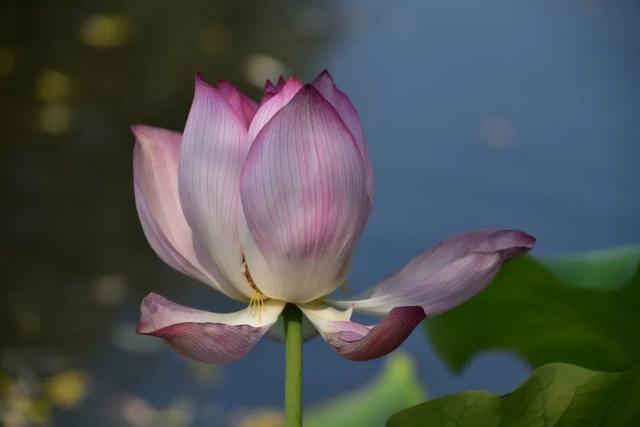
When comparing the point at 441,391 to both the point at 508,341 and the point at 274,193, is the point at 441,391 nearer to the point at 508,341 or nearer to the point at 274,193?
the point at 508,341

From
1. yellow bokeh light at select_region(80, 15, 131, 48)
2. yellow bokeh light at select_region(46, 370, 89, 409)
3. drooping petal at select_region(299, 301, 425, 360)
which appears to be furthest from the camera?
yellow bokeh light at select_region(80, 15, 131, 48)

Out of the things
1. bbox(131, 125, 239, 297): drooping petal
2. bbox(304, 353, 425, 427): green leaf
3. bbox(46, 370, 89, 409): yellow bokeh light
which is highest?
bbox(131, 125, 239, 297): drooping petal

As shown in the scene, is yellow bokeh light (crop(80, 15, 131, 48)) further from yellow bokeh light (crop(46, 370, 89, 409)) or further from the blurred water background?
yellow bokeh light (crop(46, 370, 89, 409))

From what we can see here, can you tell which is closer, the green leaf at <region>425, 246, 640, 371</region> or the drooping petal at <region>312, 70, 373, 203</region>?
the drooping petal at <region>312, 70, 373, 203</region>

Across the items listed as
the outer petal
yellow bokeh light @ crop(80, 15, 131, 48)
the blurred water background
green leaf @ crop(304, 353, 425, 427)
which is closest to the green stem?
the outer petal

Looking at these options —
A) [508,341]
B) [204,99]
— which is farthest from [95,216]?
[204,99]

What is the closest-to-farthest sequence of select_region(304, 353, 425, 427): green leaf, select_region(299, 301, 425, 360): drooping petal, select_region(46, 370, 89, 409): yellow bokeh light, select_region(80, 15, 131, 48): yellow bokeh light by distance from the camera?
select_region(299, 301, 425, 360): drooping petal, select_region(304, 353, 425, 427): green leaf, select_region(46, 370, 89, 409): yellow bokeh light, select_region(80, 15, 131, 48): yellow bokeh light

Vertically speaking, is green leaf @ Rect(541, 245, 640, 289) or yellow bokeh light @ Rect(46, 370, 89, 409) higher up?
green leaf @ Rect(541, 245, 640, 289)
